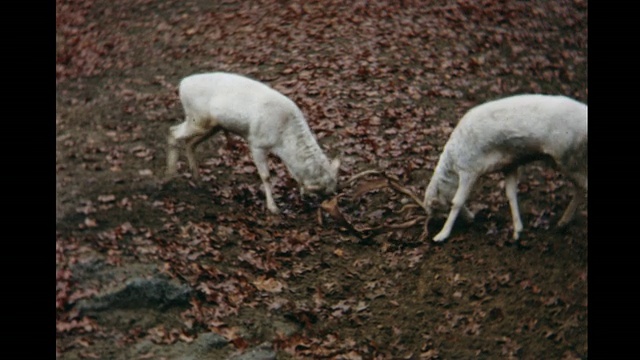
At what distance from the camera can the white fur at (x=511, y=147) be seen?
9.15m

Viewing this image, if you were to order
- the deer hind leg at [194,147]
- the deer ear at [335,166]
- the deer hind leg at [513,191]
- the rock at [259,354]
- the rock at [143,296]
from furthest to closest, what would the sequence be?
the deer hind leg at [194,147] < the deer ear at [335,166] < the deer hind leg at [513,191] < the rock at [143,296] < the rock at [259,354]

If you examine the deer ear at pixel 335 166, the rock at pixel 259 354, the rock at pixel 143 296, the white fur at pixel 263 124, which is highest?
the white fur at pixel 263 124

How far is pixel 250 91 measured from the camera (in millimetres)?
10289

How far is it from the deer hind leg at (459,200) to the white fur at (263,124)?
4.98ft

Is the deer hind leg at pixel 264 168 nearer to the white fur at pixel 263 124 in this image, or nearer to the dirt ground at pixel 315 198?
the white fur at pixel 263 124

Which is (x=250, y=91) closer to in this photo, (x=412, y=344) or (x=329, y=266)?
(x=329, y=266)

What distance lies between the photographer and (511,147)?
9438mm

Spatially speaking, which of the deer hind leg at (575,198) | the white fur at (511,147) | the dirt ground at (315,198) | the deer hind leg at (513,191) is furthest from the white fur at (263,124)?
the deer hind leg at (575,198)

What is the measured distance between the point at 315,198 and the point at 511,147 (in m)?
2.49

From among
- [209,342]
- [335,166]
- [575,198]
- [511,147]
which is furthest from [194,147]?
[575,198]

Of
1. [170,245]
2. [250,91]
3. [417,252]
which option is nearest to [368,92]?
[250,91]

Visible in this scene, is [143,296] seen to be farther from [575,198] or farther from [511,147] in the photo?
[575,198]

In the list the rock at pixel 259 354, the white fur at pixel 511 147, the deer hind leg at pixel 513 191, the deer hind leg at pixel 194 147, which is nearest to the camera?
the rock at pixel 259 354

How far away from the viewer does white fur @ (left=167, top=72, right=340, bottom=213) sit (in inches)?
403
